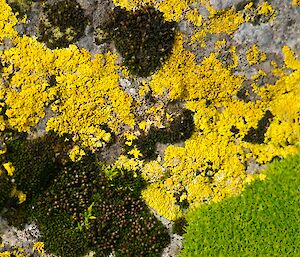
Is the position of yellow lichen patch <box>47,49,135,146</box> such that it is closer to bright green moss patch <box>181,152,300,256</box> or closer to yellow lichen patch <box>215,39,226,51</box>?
yellow lichen patch <box>215,39,226,51</box>

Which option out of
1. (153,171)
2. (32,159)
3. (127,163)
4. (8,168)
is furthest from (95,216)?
(8,168)

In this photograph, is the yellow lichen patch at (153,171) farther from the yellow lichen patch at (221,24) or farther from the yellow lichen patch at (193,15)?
the yellow lichen patch at (193,15)

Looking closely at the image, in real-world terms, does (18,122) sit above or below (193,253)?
above

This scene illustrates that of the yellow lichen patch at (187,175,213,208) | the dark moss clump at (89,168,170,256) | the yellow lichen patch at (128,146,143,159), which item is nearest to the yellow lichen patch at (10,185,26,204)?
the dark moss clump at (89,168,170,256)

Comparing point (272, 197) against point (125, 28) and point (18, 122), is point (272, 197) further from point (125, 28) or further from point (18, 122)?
point (18, 122)

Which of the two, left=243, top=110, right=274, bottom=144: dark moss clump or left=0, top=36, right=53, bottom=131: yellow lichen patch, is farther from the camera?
left=243, top=110, right=274, bottom=144: dark moss clump

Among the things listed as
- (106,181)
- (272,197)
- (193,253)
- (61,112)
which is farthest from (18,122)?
(272,197)
